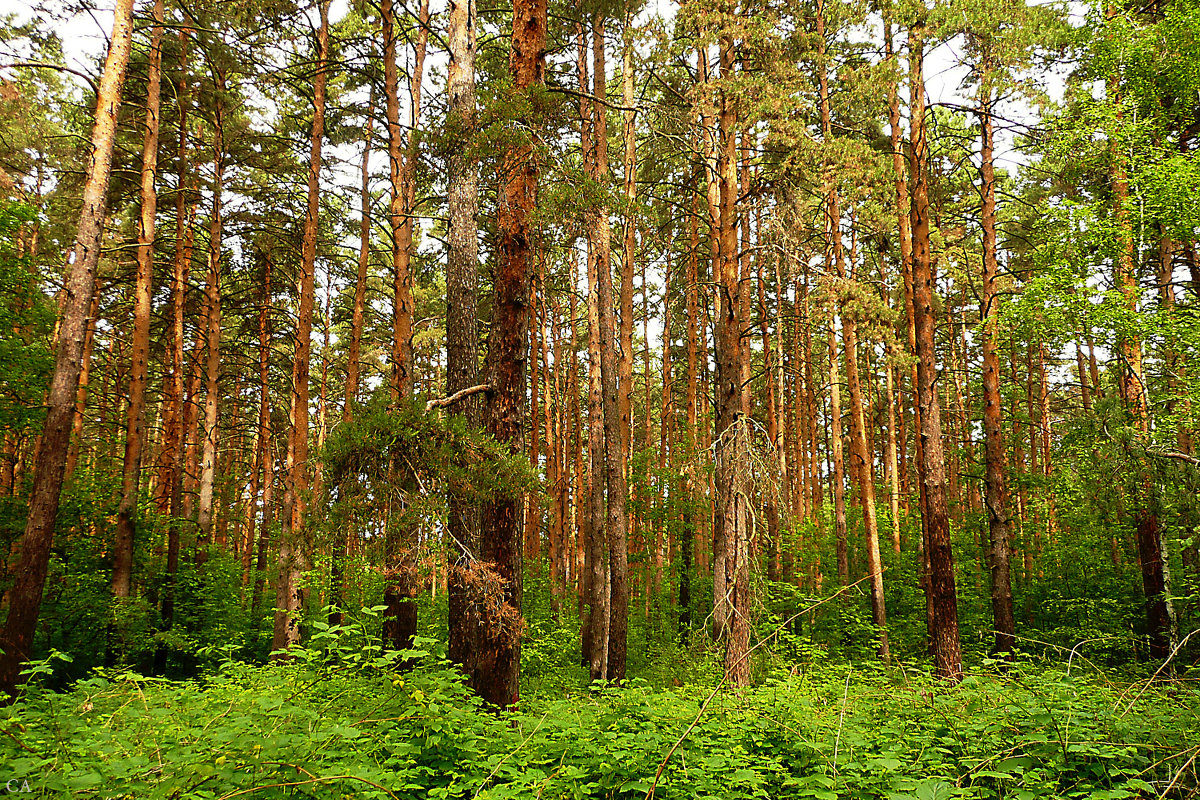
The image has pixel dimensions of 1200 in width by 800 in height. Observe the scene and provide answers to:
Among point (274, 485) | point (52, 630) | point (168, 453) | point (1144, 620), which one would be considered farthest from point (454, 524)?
point (274, 485)

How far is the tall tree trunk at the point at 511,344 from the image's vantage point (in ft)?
18.6

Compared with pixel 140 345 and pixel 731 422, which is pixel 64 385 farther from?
pixel 731 422

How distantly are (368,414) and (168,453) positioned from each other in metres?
13.6

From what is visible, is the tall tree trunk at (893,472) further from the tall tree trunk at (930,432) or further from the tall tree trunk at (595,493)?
the tall tree trunk at (595,493)

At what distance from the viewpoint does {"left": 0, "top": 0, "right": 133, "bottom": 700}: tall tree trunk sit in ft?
24.7

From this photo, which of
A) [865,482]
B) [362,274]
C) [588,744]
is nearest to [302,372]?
[362,274]

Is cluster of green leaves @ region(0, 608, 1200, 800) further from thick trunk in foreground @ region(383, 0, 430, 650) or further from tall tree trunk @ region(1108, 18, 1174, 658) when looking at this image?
tall tree trunk @ region(1108, 18, 1174, 658)

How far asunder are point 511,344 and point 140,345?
10.7 m

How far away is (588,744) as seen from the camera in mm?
4426

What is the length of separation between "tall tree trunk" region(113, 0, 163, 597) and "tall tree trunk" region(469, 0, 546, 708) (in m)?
9.29


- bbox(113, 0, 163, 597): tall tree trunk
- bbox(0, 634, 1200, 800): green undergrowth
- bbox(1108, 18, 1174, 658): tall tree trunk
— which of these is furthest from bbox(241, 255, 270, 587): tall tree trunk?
bbox(1108, 18, 1174, 658): tall tree trunk

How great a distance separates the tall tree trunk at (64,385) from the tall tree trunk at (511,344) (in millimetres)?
6186

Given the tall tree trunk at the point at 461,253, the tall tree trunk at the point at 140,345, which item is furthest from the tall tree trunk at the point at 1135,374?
the tall tree trunk at the point at 140,345

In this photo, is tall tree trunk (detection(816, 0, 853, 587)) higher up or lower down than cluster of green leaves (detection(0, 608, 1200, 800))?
higher up
